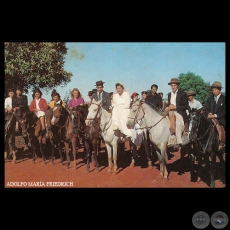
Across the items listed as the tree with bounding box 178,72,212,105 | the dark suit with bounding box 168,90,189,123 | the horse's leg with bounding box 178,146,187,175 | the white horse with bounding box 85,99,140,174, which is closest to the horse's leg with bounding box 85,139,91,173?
the white horse with bounding box 85,99,140,174

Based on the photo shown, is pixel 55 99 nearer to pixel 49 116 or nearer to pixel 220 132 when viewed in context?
pixel 49 116

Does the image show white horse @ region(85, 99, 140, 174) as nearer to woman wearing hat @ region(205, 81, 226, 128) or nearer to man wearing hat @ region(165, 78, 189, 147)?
man wearing hat @ region(165, 78, 189, 147)

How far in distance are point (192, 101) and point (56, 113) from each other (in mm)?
2826

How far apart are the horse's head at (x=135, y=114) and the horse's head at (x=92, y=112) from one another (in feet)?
2.24

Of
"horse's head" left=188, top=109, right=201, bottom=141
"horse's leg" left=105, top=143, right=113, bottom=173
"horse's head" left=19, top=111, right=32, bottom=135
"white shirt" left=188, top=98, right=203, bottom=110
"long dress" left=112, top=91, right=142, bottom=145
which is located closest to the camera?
"horse's head" left=188, top=109, right=201, bottom=141

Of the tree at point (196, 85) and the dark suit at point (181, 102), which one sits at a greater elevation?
the tree at point (196, 85)

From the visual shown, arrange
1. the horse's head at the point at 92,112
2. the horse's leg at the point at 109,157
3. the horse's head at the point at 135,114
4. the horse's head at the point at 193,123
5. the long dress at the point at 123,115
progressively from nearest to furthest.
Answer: the horse's head at the point at 193,123
the horse's head at the point at 135,114
the horse's head at the point at 92,112
the long dress at the point at 123,115
the horse's leg at the point at 109,157

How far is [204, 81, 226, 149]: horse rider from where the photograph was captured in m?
5.57

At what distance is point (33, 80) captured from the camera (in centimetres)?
615

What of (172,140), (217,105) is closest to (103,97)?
(172,140)

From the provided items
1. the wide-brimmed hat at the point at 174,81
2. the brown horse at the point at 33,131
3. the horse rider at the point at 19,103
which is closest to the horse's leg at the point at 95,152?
the brown horse at the point at 33,131

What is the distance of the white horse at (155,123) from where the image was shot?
5668mm

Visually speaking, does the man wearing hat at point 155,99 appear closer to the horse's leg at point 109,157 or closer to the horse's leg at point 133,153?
the horse's leg at point 133,153
